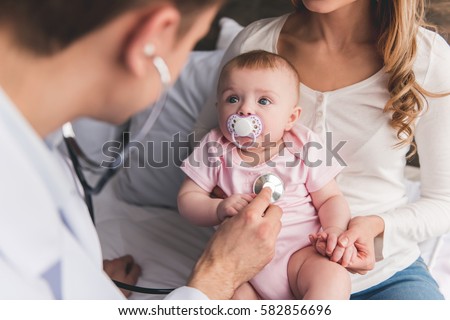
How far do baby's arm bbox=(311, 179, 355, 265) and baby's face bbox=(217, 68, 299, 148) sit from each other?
14cm

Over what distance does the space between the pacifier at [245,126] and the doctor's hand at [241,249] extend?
12cm

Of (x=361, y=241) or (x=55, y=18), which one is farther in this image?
(x=361, y=241)

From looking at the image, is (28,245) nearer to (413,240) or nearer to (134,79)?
(134,79)

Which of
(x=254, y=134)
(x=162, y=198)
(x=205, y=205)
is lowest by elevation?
(x=162, y=198)

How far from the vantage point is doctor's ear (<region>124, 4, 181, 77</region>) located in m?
0.64

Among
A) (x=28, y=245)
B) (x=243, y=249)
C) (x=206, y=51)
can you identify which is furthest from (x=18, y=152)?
(x=206, y=51)

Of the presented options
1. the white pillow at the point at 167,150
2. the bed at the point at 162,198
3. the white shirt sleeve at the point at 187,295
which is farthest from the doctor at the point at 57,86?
the white pillow at the point at 167,150

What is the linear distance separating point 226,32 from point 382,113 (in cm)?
69

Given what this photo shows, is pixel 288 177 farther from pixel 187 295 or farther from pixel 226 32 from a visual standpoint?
pixel 226 32

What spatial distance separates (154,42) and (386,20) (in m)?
0.63

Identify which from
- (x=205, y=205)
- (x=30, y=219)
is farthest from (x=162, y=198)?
(x=30, y=219)

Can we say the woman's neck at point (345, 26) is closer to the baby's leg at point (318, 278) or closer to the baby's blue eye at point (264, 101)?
the baby's blue eye at point (264, 101)

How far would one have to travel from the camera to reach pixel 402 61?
111cm

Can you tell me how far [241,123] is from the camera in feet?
3.63
